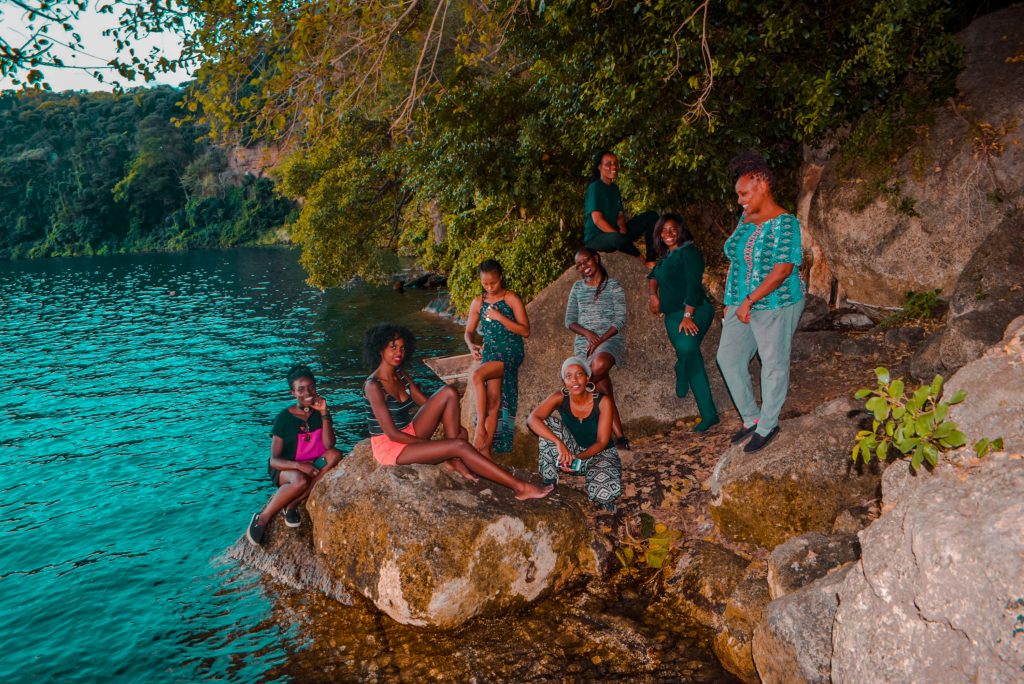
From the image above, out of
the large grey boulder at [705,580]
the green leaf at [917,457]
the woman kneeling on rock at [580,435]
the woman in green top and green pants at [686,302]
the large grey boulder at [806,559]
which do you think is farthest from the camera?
the woman in green top and green pants at [686,302]

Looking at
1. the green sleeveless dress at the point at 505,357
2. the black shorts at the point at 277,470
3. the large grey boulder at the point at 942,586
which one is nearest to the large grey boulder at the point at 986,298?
the large grey boulder at the point at 942,586

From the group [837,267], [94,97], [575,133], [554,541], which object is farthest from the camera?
[94,97]

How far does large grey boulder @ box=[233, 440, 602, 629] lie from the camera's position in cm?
643

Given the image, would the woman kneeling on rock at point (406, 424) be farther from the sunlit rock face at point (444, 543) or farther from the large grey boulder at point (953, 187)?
the large grey boulder at point (953, 187)

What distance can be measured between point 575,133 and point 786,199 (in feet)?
13.4

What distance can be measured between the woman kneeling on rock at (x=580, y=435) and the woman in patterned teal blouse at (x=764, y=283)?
4.94 feet

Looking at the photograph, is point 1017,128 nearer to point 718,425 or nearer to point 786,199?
point 786,199

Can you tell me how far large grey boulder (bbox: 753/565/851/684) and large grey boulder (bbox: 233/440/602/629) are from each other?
2113 mm

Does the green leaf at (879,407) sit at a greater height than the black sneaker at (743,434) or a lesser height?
greater

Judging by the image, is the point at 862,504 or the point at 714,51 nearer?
the point at 862,504

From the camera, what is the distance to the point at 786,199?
12.8 meters

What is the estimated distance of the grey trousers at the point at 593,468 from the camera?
714cm

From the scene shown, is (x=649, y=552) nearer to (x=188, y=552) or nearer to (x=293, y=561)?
(x=293, y=561)

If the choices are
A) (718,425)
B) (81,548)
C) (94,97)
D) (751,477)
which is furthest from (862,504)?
(94,97)
